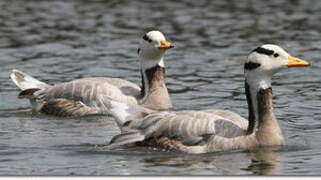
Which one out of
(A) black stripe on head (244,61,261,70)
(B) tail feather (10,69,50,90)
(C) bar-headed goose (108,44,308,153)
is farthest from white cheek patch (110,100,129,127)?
(B) tail feather (10,69,50,90)

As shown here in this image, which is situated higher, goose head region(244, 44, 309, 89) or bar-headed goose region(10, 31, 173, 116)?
goose head region(244, 44, 309, 89)

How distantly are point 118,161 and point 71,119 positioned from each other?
12.6ft

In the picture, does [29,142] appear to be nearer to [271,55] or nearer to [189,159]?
[189,159]

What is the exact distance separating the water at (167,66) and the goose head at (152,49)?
99cm

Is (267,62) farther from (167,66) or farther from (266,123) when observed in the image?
(167,66)

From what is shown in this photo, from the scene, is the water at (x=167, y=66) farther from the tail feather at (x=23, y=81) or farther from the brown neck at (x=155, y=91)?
the brown neck at (x=155, y=91)

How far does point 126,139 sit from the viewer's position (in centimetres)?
1267

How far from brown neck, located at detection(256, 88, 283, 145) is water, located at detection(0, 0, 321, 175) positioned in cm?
17

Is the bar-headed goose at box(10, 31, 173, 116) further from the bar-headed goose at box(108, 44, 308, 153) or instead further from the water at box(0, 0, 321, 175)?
the bar-headed goose at box(108, 44, 308, 153)

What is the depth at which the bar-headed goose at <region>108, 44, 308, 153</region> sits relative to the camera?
12.5 metres

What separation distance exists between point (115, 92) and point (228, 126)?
3.88 metres

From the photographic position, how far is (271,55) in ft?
41.2

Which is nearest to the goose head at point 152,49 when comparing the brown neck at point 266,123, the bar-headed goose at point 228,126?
the bar-headed goose at point 228,126

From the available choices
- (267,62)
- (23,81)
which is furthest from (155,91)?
(267,62)
